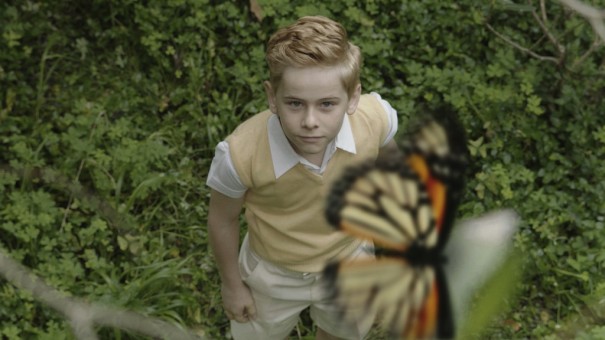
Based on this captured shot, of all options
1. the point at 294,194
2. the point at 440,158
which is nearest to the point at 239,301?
the point at 294,194

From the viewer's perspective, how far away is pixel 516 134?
3.41 metres

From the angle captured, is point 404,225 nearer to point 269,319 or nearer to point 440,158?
point 440,158

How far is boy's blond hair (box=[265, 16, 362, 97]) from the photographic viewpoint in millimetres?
1747

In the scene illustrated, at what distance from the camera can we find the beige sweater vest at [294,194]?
1945 mm

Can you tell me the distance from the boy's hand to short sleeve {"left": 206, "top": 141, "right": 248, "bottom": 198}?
1.20ft

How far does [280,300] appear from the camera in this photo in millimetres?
2248

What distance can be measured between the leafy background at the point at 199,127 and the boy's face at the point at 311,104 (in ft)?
4.06

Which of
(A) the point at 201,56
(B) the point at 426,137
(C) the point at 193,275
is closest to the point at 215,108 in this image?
(A) the point at 201,56

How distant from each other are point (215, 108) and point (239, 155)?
1.60m

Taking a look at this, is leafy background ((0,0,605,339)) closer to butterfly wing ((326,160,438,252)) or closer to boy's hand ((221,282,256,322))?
boy's hand ((221,282,256,322))

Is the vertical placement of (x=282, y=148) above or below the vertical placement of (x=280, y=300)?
above

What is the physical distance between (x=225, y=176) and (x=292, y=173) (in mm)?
157

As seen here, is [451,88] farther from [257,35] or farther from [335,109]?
[335,109]

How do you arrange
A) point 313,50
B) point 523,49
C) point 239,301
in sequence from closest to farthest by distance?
point 313,50, point 239,301, point 523,49
